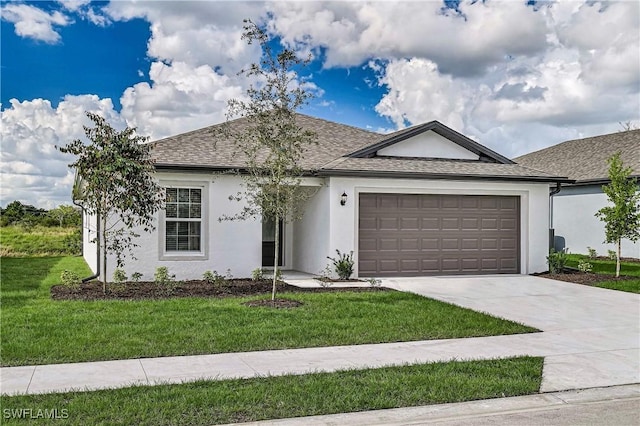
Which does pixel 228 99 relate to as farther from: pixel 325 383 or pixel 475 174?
pixel 475 174

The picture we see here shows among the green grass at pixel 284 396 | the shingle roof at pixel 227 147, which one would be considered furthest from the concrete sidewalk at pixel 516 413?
the shingle roof at pixel 227 147

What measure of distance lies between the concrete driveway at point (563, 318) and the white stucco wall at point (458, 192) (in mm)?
1175

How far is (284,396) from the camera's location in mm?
5938

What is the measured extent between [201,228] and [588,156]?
19.3 metres

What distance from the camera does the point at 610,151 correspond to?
25797 mm

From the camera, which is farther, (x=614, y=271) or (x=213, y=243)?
(x=614, y=271)

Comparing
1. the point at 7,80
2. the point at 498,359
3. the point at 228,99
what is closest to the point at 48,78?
the point at 7,80

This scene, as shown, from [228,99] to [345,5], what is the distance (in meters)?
4.90

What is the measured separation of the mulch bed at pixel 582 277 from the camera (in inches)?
630

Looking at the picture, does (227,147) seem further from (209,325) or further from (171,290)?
(209,325)

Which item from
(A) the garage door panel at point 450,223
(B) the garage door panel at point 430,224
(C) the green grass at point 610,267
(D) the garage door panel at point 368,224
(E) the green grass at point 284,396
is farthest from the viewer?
(C) the green grass at point 610,267

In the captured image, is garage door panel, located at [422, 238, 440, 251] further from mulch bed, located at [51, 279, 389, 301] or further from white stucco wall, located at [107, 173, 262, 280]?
white stucco wall, located at [107, 173, 262, 280]

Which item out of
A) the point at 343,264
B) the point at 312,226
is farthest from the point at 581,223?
the point at 343,264

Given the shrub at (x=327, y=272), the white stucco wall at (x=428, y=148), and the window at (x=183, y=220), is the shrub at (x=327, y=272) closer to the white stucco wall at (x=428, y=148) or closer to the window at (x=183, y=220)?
the window at (x=183, y=220)
